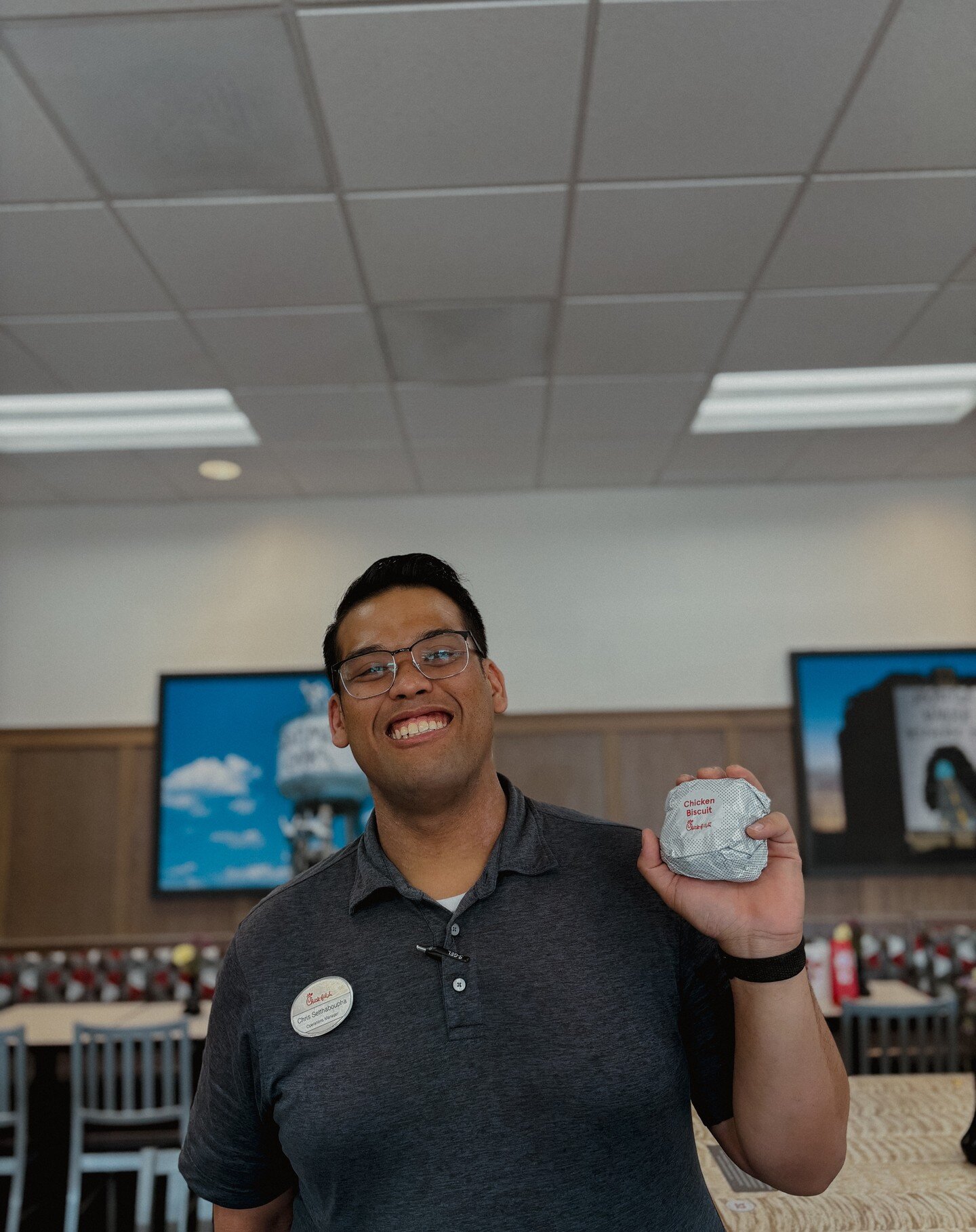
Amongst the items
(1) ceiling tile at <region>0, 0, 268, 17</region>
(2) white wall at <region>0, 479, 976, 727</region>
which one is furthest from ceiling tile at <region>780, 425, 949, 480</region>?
(1) ceiling tile at <region>0, 0, 268, 17</region>

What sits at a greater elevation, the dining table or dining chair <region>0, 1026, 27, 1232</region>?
the dining table

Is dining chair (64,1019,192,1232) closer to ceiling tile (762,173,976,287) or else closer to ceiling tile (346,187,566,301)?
ceiling tile (346,187,566,301)

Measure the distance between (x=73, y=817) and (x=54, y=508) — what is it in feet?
6.03

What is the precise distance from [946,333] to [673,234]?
4.85ft

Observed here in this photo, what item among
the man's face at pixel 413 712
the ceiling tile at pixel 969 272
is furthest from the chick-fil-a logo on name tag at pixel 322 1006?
the ceiling tile at pixel 969 272

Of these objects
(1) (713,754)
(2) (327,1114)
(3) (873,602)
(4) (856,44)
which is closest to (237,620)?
(1) (713,754)

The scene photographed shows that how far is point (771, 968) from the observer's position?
3.67 feet

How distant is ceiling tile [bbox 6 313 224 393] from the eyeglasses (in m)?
2.63

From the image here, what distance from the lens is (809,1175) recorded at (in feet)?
3.88

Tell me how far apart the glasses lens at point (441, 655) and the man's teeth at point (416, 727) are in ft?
0.24

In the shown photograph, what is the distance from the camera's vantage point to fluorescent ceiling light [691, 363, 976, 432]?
437cm

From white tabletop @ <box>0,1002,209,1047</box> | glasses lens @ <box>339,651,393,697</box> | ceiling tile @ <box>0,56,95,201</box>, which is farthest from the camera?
white tabletop @ <box>0,1002,209,1047</box>

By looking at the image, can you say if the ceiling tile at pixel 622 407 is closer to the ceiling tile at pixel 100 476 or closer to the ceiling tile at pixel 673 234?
the ceiling tile at pixel 673 234

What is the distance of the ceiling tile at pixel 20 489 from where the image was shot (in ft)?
16.6
